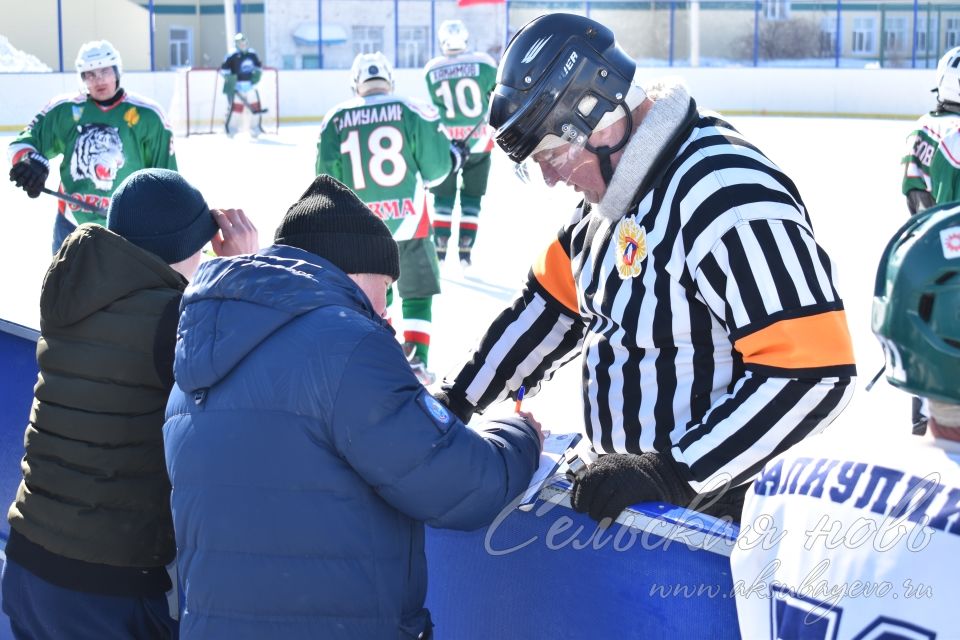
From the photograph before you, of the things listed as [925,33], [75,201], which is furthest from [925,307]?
[925,33]

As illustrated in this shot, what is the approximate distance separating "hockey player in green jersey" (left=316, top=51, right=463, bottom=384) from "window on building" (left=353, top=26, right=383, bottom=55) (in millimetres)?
27882

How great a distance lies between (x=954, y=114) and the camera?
15.5ft

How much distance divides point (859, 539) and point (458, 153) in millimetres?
→ 5913

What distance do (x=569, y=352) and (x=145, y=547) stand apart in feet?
2.95

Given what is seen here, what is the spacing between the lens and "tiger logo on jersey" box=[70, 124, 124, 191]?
18.3ft

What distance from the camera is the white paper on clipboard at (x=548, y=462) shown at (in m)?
1.82

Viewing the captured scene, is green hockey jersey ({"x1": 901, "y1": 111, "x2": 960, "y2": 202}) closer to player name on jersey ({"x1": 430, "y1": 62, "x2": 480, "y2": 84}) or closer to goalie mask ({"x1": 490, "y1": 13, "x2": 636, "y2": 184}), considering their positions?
goalie mask ({"x1": 490, "y1": 13, "x2": 636, "y2": 184})

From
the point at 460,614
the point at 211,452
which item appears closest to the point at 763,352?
the point at 460,614

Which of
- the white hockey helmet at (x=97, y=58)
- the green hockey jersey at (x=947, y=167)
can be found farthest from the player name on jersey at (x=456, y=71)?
the green hockey jersey at (x=947, y=167)

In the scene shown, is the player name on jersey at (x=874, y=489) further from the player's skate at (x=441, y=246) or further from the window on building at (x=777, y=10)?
the window on building at (x=777, y=10)

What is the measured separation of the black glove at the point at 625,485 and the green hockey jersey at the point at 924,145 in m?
3.36

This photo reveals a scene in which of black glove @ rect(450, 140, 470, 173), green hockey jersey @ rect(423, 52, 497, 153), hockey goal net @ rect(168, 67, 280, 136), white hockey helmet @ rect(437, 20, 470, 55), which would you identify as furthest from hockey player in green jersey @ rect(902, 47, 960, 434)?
hockey goal net @ rect(168, 67, 280, 136)

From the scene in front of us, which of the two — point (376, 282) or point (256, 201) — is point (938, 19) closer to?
point (256, 201)

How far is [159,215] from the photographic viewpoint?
2242 mm
